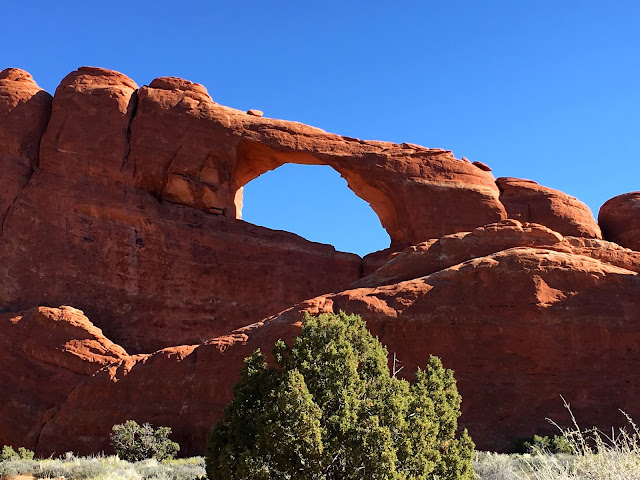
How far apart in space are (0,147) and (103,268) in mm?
7557

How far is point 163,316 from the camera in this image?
29922 mm

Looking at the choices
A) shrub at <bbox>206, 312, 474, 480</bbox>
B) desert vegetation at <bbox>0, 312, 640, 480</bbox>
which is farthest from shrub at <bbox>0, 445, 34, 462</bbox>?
shrub at <bbox>206, 312, 474, 480</bbox>

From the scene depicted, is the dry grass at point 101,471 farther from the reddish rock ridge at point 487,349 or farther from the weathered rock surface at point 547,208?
the weathered rock surface at point 547,208

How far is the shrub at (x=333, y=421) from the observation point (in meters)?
9.38

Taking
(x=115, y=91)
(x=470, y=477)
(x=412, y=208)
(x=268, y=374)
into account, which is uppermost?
(x=115, y=91)

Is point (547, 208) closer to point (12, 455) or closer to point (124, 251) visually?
point (124, 251)

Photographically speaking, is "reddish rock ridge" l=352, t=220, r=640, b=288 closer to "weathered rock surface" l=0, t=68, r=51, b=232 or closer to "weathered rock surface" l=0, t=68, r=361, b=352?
"weathered rock surface" l=0, t=68, r=361, b=352

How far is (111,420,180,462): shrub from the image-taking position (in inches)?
703

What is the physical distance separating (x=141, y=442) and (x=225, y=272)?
13924mm

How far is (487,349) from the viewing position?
759 inches

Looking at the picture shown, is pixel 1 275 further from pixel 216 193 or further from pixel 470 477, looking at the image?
pixel 470 477

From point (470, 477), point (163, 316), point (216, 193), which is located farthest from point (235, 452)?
point (216, 193)

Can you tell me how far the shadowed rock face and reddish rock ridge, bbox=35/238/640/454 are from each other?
54mm

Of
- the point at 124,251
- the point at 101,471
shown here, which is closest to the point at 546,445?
the point at 101,471
